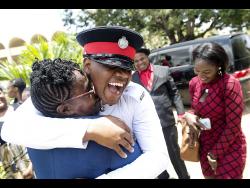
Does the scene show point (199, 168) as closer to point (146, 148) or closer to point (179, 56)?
point (146, 148)

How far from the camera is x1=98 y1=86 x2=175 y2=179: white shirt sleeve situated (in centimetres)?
130

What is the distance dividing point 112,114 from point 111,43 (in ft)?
1.00

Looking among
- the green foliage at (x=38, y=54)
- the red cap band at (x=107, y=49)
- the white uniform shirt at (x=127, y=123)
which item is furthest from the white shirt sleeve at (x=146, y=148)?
the green foliage at (x=38, y=54)

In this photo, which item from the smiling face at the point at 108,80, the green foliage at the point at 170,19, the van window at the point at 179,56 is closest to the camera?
the smiling face at the point at 108,80

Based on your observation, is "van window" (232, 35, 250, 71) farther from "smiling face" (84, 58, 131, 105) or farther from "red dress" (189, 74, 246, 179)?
"smiling face" (84, 58, 131, 105)

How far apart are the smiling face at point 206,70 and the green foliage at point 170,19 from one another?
50.9 ft

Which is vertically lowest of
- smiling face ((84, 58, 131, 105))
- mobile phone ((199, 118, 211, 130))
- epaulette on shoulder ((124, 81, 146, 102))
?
mobile phone ((199, 118, 211, 130))

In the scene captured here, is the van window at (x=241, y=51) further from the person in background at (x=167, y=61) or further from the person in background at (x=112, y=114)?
the person in background at (x=112, y=114)

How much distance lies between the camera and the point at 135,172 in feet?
4.27

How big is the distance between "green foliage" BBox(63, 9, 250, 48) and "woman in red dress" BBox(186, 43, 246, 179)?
15.5 m

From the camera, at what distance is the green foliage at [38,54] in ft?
15.7

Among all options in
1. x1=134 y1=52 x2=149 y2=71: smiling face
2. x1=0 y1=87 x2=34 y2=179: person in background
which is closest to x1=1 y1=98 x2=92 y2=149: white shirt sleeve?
x1=0 y1=87 x2=34 y2=179: person in background

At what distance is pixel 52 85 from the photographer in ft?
4.34
